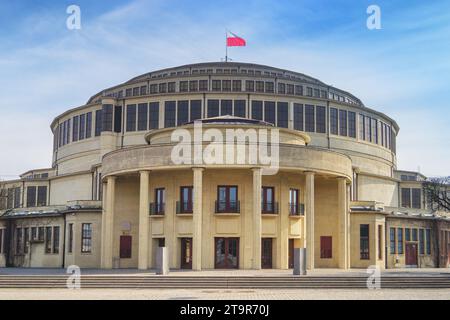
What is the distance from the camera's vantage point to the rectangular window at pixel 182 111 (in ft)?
200

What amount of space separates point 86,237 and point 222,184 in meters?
14.9

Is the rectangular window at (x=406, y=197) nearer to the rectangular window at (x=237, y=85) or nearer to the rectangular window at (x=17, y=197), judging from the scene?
the rectangular window at (x=237, y=85)

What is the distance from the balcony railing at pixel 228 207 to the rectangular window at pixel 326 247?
9.94 m

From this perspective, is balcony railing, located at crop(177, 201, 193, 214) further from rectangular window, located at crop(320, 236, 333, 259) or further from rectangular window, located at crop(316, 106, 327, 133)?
rectangular window, located at crop(316, 106, 327, 133)

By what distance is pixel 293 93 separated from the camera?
6781 cm

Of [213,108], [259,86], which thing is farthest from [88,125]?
[259,86]

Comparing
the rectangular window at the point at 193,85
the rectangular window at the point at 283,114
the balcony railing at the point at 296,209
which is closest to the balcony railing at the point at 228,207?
the balcony railing at the point at 296,209

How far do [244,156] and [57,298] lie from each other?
59.0 ft

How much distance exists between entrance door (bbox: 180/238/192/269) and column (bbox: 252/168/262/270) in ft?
17.9

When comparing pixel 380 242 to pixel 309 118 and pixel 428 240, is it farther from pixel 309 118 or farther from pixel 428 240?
pixel 309 118

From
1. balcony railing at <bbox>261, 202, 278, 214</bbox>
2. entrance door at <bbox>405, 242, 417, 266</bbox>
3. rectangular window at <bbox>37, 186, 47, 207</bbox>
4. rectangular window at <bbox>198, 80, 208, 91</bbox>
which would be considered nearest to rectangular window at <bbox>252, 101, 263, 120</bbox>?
rectangular window at <bbox>198, 80, 208, 91</bbox>

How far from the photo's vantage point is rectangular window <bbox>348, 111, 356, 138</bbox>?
65.6 meters

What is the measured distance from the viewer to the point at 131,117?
62656 mm
